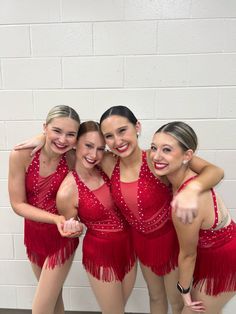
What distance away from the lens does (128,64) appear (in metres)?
1.86

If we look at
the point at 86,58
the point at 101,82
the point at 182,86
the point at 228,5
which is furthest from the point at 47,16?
the point at 228,5

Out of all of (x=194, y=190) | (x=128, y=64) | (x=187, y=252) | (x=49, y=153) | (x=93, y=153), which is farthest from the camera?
(x=128, y=64)

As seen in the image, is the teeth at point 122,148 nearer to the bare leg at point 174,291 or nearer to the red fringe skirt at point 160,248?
the red fringe skirt at point 160,248

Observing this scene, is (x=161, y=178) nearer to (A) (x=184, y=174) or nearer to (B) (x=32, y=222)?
(A) (x=184, y=174)

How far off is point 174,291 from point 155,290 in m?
0.10

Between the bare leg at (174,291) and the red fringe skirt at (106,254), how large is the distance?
225mm

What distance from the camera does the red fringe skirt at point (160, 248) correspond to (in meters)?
1.55

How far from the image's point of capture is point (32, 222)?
1650 mm

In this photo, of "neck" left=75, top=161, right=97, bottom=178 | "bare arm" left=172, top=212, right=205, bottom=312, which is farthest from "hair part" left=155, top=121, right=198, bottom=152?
"neck" left=75, top=161, right=97, bottom=178

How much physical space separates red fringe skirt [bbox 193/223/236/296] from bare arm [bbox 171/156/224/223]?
0.26m

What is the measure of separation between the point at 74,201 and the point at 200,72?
993 millimetres

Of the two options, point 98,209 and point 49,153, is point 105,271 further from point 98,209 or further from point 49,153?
point 49,153

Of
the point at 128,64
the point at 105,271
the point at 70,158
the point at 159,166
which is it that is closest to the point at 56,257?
the point at 105,271

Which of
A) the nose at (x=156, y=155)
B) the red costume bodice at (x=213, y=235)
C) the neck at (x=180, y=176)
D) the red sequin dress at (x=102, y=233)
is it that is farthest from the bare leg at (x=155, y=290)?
the nose at (x=156, y=155)
